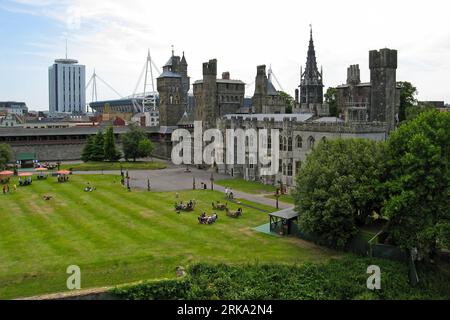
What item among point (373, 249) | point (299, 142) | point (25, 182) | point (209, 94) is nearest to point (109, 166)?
point (25, 182)

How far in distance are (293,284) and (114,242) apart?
14.6 meters

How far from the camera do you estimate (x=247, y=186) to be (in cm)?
6550

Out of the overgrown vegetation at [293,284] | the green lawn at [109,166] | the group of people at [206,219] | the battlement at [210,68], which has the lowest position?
the overgrown vegetation at [293,284]

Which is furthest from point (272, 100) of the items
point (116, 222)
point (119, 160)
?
point (116, 222)

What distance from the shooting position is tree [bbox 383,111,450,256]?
31.8 metres

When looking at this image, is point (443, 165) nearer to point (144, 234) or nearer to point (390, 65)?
point (144, 234)

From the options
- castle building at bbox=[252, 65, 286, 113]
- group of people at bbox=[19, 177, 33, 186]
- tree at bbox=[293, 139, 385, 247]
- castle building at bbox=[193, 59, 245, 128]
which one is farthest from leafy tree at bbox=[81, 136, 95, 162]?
tree at bbox=[293, 139, 385, 247]

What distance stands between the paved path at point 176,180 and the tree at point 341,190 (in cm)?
A: 1378

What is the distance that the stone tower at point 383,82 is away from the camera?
6550 cm

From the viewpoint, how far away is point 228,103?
96.6 m
